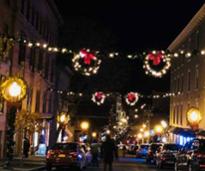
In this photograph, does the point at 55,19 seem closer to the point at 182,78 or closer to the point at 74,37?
the point at 74,37

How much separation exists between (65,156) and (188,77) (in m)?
27.2

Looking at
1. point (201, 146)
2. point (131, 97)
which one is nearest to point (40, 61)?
point (131, 97)

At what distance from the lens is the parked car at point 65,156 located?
31078 millimetres

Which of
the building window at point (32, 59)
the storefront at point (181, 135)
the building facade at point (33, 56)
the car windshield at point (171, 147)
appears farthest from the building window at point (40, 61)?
the car windshield at point (171, 147)

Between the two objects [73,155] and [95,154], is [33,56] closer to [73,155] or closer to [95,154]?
[95,154]

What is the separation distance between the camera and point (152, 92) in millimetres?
92688

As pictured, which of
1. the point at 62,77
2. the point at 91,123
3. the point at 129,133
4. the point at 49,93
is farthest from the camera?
the point at 129,133

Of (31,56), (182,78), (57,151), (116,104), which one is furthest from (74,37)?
(116,104)

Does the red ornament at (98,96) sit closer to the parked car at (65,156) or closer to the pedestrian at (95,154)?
the pedestrian at (95,154)

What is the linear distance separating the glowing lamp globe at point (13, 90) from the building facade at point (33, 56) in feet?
7.02

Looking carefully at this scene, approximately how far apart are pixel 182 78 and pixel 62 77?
14.0m

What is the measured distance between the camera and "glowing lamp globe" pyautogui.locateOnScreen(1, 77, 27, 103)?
2703 centimetres

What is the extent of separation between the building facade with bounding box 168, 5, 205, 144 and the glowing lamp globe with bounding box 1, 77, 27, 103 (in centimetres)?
1928

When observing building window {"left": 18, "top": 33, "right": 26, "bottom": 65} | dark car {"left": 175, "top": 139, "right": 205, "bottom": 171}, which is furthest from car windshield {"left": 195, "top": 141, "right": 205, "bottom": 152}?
building window {"left": 18, "top": 33, "right": 26, "bottom": 65}
